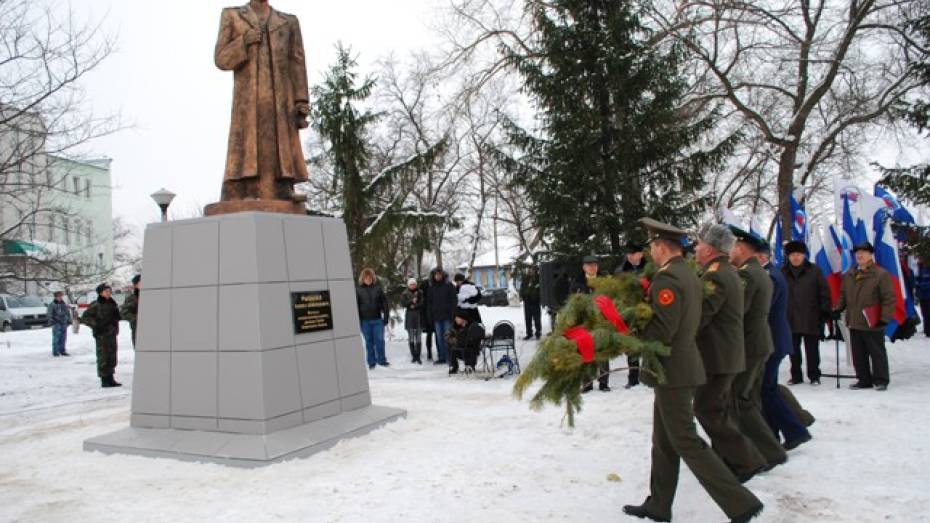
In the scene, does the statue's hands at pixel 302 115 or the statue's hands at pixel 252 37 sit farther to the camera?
the statue's hands at pixel 302 115

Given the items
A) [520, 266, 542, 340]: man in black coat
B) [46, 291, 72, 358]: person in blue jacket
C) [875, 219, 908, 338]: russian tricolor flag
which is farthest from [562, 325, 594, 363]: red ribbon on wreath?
[46, 291, 72, 358]: person in blue jacket

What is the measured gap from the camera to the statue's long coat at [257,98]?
7.26m

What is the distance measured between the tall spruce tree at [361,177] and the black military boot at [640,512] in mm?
11968

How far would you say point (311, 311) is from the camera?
275 inches

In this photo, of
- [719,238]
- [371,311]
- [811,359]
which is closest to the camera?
[719,238]

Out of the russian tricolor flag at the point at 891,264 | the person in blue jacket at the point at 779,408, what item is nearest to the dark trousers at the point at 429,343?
the russian tricolor flag at the point at 891,264

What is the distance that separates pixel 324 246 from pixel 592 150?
6511 millimetres

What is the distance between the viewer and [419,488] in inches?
200

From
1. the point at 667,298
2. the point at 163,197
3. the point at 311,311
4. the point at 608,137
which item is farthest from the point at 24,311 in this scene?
the point at 667,298

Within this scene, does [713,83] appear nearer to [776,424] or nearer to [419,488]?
[776,424]

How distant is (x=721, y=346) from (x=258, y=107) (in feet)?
17.4

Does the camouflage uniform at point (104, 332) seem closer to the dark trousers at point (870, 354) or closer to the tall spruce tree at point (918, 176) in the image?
the dark trousers at point (870, 354)

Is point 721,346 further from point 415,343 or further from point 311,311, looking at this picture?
point 415,343

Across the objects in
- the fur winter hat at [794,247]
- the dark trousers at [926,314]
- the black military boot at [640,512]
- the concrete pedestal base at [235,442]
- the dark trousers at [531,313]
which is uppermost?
the fur winter hat at [794,247]
